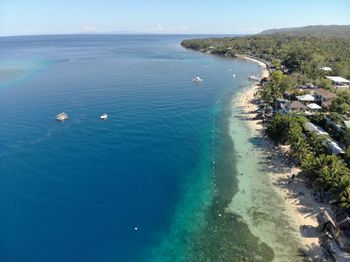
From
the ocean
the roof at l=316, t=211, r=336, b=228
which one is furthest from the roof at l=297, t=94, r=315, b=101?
the roof at l=316, t=211, r=336, b=228

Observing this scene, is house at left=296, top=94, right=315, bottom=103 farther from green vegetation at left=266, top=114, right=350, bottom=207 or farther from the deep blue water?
the deep blue water

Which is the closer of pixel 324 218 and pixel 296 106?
pixel 324 218

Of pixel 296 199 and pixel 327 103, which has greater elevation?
pixel 327 103

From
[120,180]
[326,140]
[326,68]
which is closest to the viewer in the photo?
[120,180]

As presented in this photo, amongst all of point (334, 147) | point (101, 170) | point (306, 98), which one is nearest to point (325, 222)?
point (334, 147)

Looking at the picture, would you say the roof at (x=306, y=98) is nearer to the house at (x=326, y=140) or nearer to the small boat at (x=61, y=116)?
the house at (x=326, y=140)

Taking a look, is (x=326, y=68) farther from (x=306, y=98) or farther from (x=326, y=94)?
(x=306, y=98)

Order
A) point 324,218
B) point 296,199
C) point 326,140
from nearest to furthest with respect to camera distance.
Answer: point 324,218
point 296,199
point 326,140
